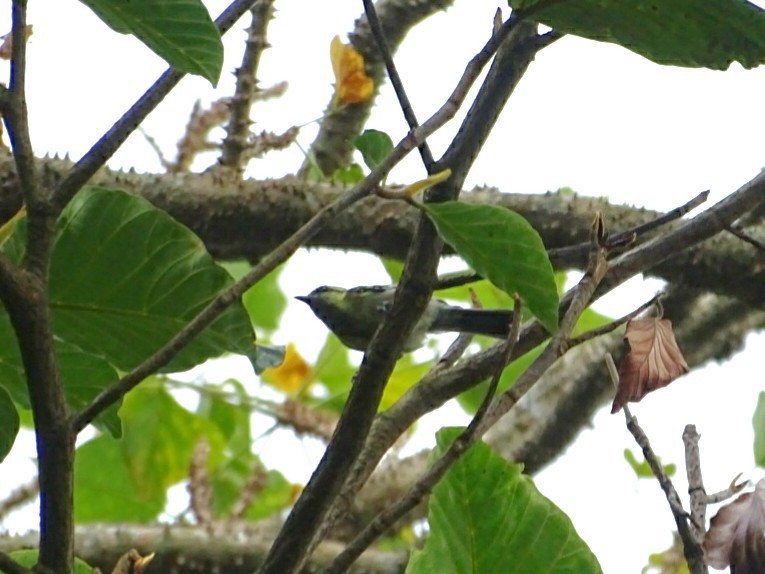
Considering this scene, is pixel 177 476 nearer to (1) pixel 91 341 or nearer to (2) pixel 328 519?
(1) pixel 91 341

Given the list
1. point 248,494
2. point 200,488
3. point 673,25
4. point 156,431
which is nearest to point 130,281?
point 673,25

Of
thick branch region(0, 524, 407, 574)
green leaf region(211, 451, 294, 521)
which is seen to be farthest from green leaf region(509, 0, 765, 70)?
green leaf region(211, 451, 294, 521)

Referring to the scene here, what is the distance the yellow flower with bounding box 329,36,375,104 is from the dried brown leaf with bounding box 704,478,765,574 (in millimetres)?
820

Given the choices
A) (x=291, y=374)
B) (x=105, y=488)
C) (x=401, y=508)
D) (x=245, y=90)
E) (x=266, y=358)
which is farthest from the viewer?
(x=291, y=374)

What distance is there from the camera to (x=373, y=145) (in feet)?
2.45

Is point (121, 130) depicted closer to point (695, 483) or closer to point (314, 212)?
point (695, 483)

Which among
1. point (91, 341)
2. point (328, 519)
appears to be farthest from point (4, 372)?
point (328, 519)

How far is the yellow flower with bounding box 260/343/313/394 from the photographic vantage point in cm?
211

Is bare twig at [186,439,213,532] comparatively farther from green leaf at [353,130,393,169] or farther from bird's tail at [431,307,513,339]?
green leaf at [353,130,393,169]

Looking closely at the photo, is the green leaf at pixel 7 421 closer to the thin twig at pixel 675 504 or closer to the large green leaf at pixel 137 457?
the thin twig at pixel 675 504

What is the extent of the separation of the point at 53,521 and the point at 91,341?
14.7 inches

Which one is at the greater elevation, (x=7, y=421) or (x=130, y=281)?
(x=130, y=281)

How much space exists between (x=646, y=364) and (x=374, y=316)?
0.74m

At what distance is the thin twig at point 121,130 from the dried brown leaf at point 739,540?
463 mm
